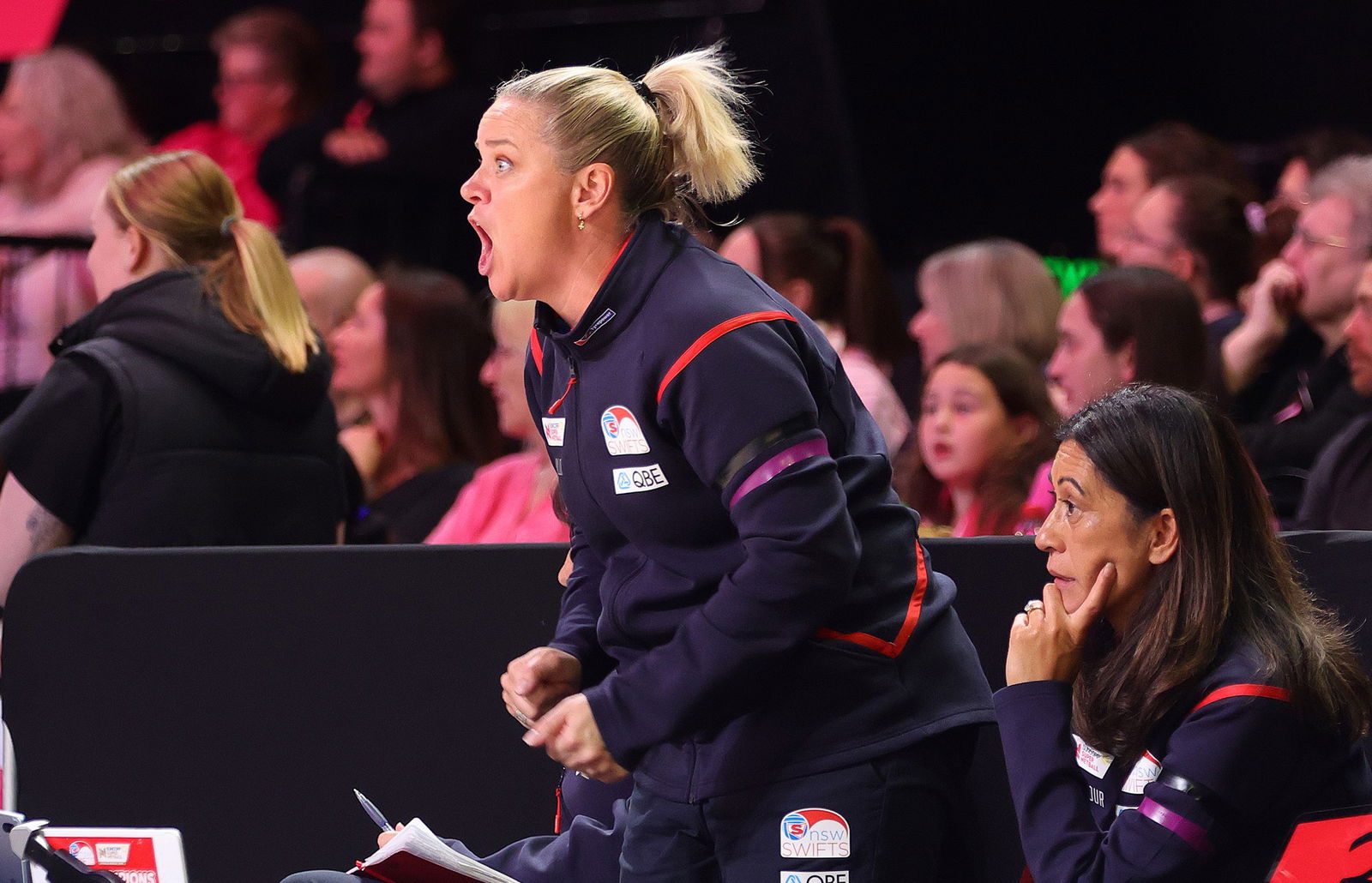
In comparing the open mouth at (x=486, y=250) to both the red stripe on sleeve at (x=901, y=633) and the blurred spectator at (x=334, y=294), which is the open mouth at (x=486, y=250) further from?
the blurred spectator at (x=334, y=294)

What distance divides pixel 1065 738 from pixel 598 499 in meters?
0.63

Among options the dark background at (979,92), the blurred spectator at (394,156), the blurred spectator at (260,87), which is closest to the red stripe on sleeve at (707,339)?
the blurred spectator at (394,156)

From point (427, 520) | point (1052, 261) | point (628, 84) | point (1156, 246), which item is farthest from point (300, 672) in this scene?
point (1052, 261)

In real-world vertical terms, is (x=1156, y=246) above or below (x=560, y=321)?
below

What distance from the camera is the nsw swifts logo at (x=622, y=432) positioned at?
1.84 metres

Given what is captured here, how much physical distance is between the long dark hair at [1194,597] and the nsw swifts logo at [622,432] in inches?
24.0

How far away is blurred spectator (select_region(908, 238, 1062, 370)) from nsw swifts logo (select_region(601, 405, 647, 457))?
274cm

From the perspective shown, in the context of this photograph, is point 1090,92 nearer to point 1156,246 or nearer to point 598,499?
point 1156,246

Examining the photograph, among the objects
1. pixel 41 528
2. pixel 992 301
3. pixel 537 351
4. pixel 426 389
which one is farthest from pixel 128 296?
pixel 992 301

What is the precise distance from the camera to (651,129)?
77.5 inches

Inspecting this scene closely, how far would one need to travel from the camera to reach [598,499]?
6.27 ft

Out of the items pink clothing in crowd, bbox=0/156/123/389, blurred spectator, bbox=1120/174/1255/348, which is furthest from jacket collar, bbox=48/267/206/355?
blurred spectator, bbox=1120/174/1255/348

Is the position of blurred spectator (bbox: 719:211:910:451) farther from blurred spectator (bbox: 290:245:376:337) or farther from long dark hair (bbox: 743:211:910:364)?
blurred spectator (bbox: 290:245:376:337)

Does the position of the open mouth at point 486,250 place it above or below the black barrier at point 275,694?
above
